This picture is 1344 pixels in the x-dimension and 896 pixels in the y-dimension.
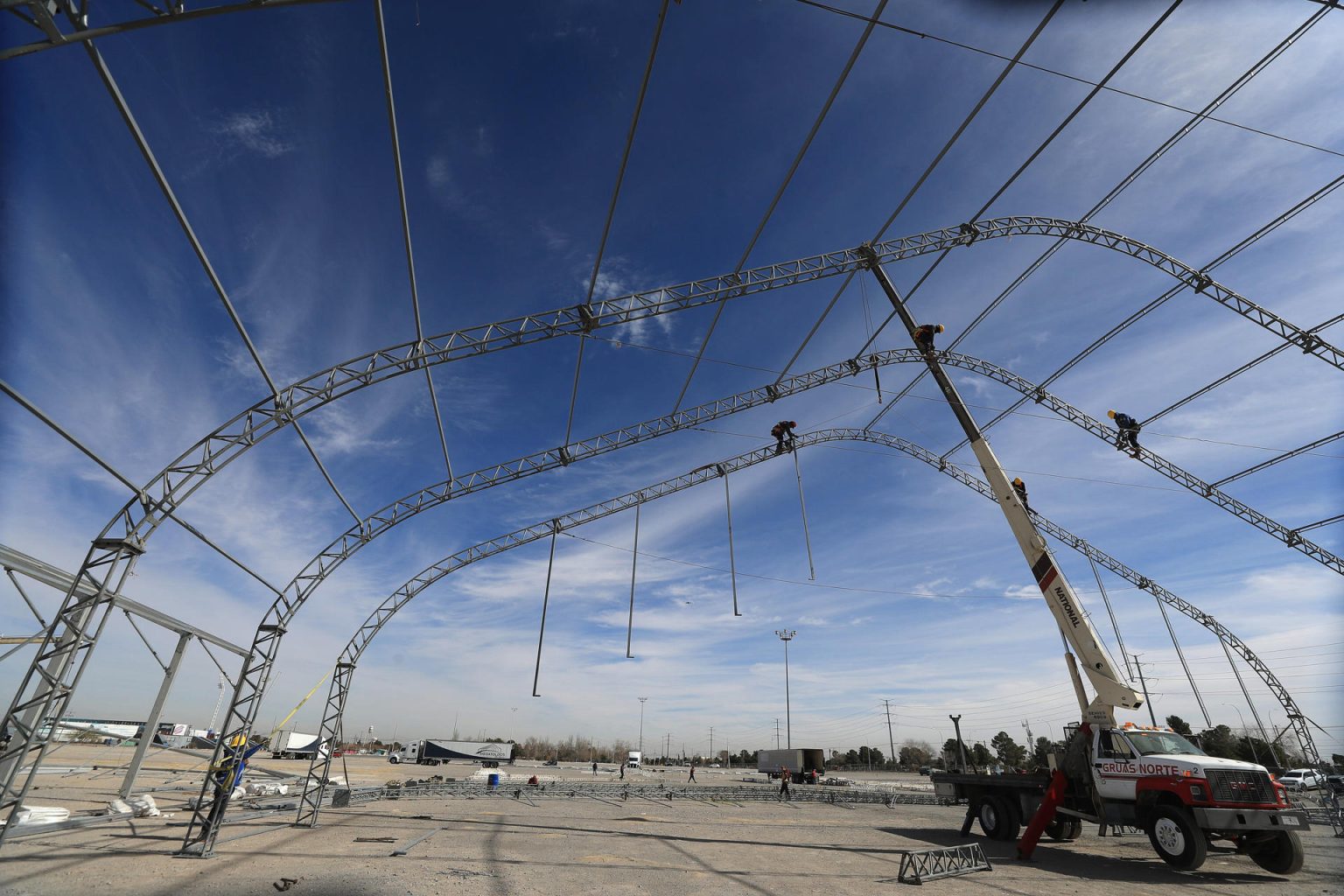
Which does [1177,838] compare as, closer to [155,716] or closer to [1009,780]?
[1009,780]

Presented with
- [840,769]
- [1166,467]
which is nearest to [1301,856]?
[1166,467]

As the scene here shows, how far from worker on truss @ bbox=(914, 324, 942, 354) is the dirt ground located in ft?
44.1

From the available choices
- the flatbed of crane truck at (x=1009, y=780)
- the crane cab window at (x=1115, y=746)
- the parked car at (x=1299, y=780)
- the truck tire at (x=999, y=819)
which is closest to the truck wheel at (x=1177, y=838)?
the crane cab window at (x=1115, y=746)

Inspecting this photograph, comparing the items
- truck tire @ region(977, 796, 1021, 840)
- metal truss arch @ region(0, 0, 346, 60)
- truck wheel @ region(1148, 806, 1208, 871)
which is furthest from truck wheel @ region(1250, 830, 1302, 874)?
metal truss arch @ region(0, 0, 346, 60)

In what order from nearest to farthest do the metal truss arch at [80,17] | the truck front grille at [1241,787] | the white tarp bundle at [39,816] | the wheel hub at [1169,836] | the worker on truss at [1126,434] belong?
the metal truss arch at [80,17]
the truck front grille at [1241,787]
the wheel hub at [1169,836]
the white tarp bundle at [39,816]
the worker on truss at [1126,434]

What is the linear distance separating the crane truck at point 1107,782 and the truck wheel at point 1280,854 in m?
0.02

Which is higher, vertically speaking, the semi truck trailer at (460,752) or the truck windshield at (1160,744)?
the truck windshield at (1160,744)

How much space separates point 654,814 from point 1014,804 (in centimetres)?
1295

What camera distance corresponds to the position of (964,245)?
653 inches

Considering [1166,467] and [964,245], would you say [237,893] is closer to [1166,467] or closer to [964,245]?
[964,245]

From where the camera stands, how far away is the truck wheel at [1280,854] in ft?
37.2

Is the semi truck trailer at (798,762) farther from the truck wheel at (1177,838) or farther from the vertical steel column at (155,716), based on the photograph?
the vertical steel column at (155,716)

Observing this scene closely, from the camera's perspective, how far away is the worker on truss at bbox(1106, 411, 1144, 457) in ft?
68.0

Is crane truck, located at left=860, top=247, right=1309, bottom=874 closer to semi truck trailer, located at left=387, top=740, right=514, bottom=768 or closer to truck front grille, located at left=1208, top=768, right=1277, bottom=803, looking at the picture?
truck front grille, located at left=1208, top=768, right=1277, bottom=803
